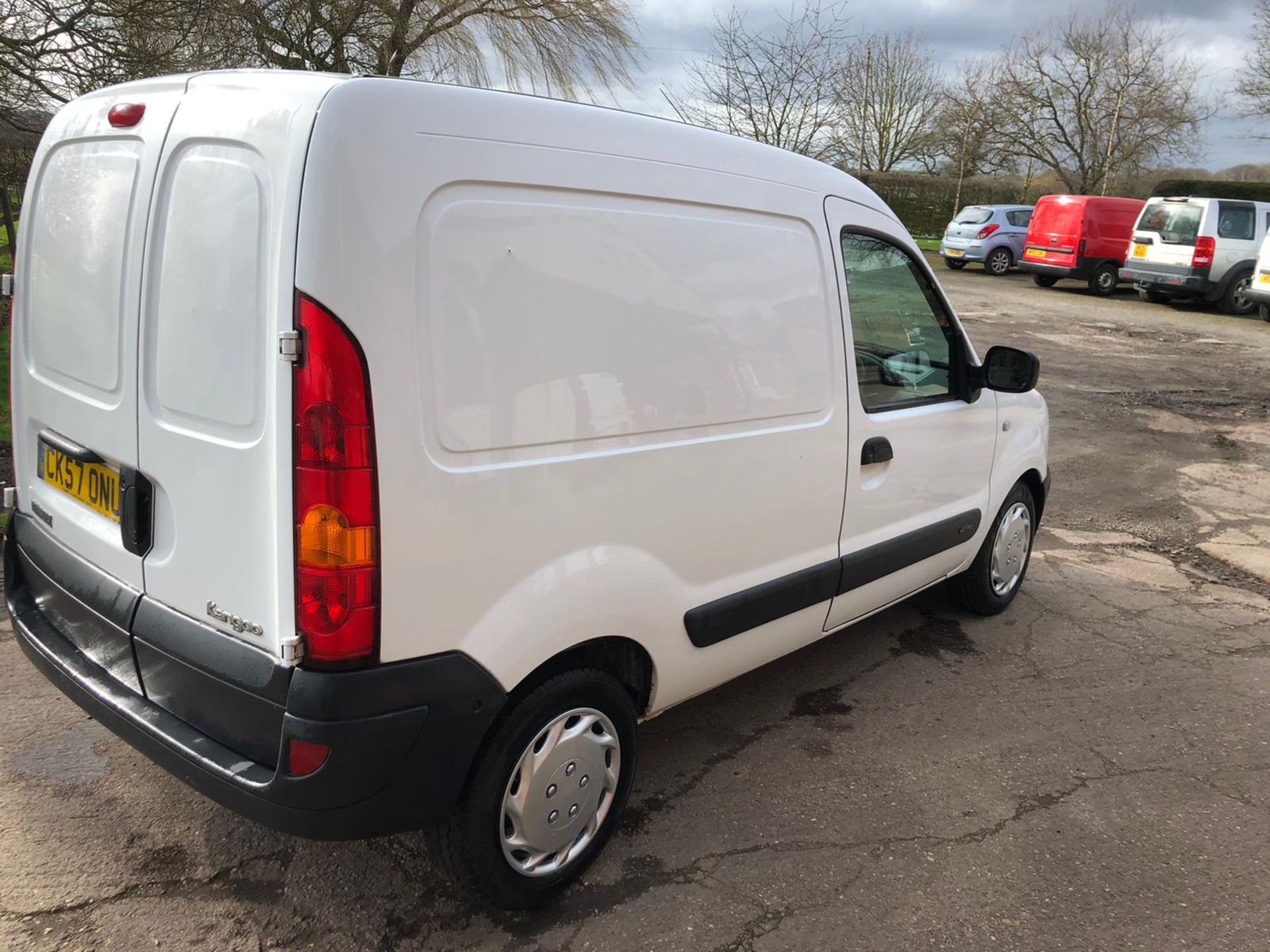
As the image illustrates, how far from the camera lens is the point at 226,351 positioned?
1.99m

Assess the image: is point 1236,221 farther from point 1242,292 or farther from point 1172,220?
point 1242,292

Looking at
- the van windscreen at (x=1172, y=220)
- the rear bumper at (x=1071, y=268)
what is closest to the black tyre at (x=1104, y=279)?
the rear bumper at (x=1071, y=268)

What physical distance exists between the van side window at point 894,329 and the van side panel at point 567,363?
21 centimetres

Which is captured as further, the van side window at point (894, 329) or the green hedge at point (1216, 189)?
the green hedge at point (1216, 189)

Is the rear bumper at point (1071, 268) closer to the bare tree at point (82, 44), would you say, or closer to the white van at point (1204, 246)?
the white van at point (1204, 246)

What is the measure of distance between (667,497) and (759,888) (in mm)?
1117

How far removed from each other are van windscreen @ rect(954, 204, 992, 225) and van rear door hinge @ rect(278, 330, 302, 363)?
22477mm

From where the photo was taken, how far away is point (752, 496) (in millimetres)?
2820

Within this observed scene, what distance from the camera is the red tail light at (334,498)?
1.85 m

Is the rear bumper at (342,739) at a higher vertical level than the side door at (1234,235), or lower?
lower

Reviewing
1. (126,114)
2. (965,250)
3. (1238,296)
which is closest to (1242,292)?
(1238,296)

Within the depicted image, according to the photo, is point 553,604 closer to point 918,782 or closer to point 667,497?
point 667,497

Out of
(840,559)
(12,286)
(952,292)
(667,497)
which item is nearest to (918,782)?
(840,559)

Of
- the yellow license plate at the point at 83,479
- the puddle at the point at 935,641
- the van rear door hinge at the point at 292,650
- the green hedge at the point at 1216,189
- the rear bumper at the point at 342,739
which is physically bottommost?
the puddle at the point at 935,641
